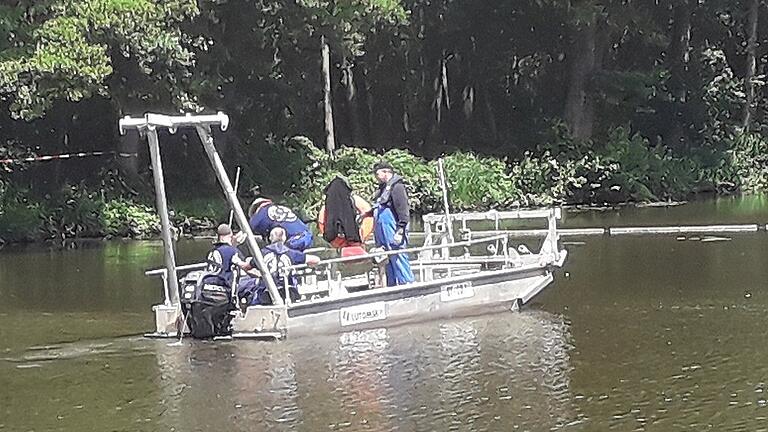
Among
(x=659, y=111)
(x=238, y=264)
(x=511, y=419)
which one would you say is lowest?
(x=511, y=419)

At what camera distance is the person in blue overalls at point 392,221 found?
18.6 meters

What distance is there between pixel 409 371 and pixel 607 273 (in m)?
9.09

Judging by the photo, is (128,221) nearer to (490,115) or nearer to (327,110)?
(327,110)

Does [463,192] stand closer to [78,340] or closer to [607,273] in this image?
[607,273]

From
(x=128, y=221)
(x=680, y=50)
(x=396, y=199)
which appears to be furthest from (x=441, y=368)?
(x=680, y=50)

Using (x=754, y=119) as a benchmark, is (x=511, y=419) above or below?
below

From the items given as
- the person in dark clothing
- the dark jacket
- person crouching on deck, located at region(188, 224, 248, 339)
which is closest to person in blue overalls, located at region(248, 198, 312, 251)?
the person in dark clothing

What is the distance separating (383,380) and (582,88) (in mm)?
37916

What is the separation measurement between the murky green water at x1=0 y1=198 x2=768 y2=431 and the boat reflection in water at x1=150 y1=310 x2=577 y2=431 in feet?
0.08

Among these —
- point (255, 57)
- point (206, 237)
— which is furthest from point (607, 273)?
point (255, 57)

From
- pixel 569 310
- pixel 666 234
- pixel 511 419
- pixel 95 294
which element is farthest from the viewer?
pixel 666 234

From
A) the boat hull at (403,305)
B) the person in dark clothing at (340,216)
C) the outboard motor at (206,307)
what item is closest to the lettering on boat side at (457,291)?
the boat hull at (403,305)

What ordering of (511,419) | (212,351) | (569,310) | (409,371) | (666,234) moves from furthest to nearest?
1. (666,234)
2. (569,310)
3. (212,351)
4. (409,371)
5. (511,419)

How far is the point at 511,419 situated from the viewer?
1237 centimetres
